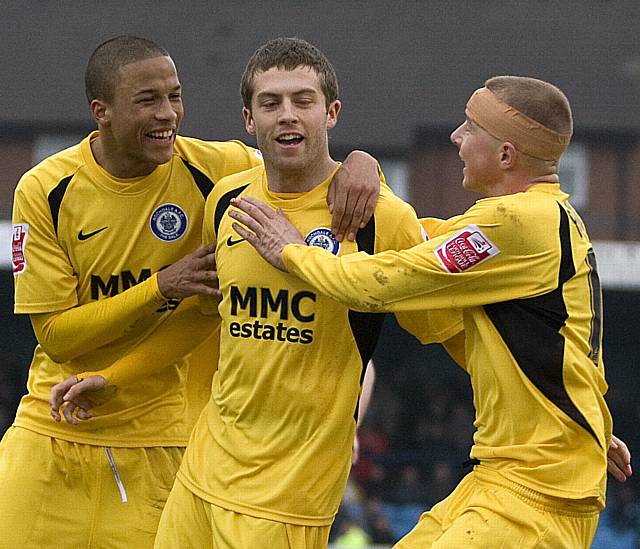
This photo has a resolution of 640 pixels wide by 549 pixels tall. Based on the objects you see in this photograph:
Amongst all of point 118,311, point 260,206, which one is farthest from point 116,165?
point 260,206

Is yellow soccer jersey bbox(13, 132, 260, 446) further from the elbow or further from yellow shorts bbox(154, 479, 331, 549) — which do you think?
yellow shorts bbox(154, 479, 331, 549)

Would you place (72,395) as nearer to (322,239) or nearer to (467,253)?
(322,239)

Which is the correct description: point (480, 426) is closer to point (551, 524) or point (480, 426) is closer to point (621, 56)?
point (551, 524)

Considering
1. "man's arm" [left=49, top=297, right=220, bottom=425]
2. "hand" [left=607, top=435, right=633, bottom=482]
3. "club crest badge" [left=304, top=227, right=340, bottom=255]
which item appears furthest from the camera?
"man's arm" [left=49, top=297, right=220, bottom=425]

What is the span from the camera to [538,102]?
4184mm

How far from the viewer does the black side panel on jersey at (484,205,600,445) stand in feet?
13.2

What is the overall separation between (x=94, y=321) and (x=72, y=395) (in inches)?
10.4

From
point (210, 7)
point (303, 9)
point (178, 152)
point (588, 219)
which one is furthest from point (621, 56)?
point (178, 152)

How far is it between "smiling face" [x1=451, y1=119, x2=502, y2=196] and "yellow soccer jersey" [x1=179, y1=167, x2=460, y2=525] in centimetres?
23

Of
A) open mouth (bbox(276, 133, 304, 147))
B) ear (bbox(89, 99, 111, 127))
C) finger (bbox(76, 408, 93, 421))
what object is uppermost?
ear (bbox(89, 99, 111, 127))

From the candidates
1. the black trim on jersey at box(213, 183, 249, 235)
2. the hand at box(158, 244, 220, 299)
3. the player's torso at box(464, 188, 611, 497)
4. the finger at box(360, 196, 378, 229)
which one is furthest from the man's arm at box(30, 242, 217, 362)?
the player's torso at box(464, 188, 611, 497)

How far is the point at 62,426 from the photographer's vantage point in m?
4.94

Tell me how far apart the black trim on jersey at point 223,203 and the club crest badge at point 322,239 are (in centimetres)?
34

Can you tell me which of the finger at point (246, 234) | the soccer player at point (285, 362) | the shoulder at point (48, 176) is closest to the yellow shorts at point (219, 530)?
the soccer player at point (285, 362)
